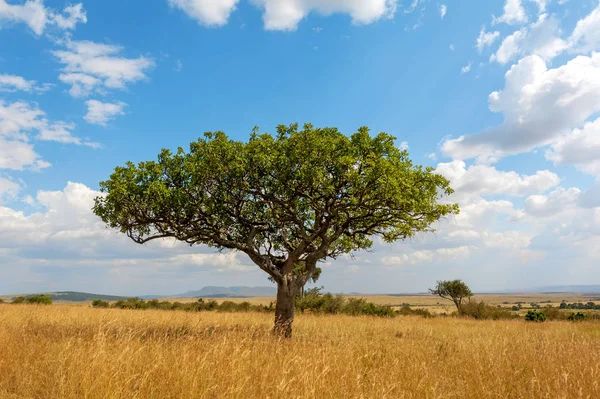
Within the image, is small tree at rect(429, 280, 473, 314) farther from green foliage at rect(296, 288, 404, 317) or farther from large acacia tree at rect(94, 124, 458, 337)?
large acacia tree at rect(94, 124, 458, 337)

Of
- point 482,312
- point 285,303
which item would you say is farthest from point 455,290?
point 285,303

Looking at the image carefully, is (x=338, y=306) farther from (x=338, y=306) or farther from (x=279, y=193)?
(x=279, y=193)

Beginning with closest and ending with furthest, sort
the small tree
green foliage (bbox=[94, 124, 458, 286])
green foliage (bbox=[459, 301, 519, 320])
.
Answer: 1. green foliage (bbox=[94, 124, 458, 286])
2. green foliage (bbox=[459, 301, 519, 320])
3. the small tree

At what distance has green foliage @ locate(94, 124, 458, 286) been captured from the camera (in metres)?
14.8

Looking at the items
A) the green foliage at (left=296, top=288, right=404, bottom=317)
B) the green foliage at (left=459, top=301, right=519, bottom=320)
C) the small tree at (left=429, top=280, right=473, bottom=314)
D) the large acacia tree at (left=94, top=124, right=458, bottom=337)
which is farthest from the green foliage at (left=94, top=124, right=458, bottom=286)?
the small tree at (left=429, top=280, right=473, bottom=314)

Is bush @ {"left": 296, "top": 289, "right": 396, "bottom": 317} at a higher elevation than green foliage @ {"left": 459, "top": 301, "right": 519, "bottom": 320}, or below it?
higher

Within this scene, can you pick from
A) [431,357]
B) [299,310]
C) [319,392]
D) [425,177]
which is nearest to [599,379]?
[431,357]

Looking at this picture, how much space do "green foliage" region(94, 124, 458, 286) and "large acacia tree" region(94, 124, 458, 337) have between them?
0.04 m

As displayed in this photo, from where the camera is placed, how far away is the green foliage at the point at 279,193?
14.8 metres

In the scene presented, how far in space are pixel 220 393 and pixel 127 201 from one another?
1225cm

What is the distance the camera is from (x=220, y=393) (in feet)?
19.6

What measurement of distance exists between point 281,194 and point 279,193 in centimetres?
12

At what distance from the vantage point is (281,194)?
53.4 ft

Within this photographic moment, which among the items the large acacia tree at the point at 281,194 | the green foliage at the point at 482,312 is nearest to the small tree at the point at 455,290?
the green foliage at the point at 482,312
